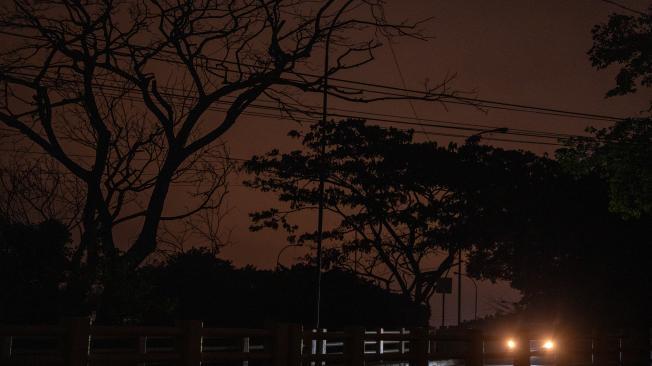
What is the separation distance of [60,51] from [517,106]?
1682 cm

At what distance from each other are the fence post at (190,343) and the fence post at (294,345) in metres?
1.92

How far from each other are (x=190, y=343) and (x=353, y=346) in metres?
3.49

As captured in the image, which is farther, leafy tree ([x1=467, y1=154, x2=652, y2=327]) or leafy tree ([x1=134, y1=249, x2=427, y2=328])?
leafy tree ([x1=134, y1=249, x2=427, y2=328])

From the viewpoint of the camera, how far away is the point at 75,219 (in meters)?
26.5

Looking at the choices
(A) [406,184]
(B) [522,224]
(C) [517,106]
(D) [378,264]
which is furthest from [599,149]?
(D) [378,264]

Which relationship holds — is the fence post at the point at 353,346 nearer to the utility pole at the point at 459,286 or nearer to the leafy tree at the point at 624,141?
the leafy tree at the point at 624,141

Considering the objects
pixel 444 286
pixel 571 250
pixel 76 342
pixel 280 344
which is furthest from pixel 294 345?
pixel 444 286

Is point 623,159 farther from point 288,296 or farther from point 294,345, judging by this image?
point 288,296

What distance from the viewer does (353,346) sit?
13484 millimetres

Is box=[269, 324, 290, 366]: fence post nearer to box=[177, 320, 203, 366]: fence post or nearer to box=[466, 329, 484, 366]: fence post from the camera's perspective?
box=[177, 320, 203, 366]: fence post

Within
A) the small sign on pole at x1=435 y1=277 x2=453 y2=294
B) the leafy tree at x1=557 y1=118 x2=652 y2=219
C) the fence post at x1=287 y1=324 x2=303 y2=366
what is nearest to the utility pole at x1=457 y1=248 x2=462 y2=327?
the small sign on pole at x1=435 y1=277 x2=453 y2=294

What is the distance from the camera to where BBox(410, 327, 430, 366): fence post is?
1477cm

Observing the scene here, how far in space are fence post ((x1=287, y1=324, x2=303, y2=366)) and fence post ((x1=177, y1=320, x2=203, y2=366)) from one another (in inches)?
75.5

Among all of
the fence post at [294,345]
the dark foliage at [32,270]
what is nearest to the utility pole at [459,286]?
the dark foliage at [32,270]
